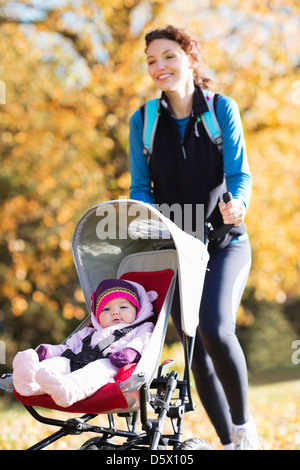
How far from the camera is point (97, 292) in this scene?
306 cm

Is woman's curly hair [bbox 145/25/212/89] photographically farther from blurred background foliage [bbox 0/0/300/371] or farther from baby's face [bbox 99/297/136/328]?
blurred background foliage [bbox 0/0/300/371]

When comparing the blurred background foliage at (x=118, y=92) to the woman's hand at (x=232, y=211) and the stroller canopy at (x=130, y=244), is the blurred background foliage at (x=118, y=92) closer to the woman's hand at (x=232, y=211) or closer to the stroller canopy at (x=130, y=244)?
the stroller canopy at (x=130, y=244)

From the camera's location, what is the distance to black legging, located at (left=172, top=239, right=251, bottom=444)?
3.08 metres

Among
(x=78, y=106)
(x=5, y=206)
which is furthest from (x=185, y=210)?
(x=5, y=206)

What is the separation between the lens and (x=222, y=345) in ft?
10.0

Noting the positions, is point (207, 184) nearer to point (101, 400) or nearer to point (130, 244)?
point (130, 244)

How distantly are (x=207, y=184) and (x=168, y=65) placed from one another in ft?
2.08

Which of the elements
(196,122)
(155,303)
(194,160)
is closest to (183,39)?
(196,122)

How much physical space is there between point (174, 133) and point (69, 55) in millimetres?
5764

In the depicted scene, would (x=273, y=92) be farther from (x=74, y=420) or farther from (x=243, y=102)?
(x=74, y=420)

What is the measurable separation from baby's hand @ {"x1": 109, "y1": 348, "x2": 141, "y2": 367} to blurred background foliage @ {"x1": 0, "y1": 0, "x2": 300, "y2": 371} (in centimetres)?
560

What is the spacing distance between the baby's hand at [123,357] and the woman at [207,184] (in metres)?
0.54

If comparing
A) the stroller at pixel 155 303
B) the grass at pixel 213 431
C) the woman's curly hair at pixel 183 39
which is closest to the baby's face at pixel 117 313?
the stroller at pixel 155 303

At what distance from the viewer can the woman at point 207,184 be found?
10.3 feet
